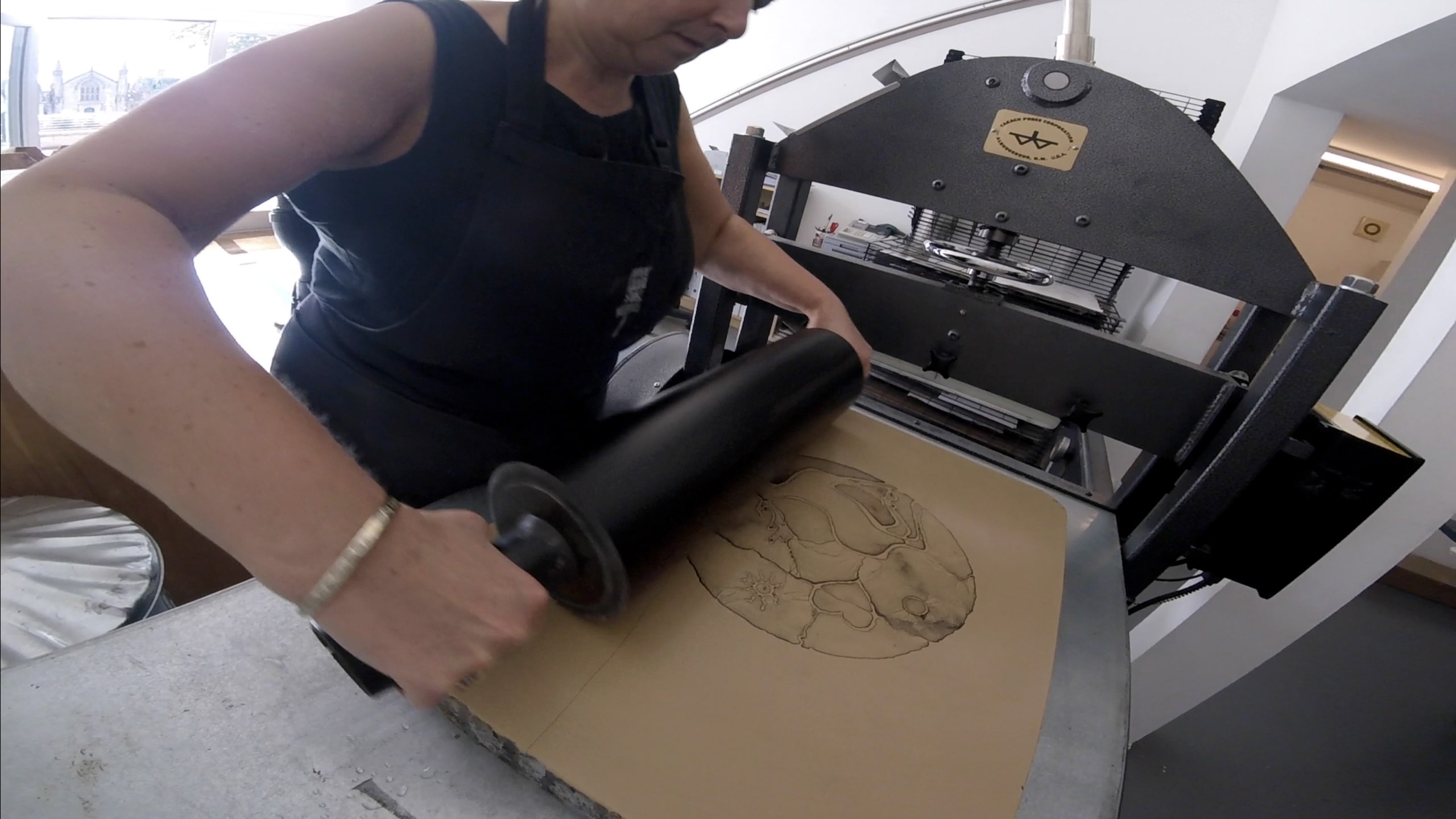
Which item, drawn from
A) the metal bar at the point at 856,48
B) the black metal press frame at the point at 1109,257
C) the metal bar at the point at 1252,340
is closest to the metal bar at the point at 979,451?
the black metal press frame at the point at 1109,257

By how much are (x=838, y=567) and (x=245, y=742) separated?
0.51m

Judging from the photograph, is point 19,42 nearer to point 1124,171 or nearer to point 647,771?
point 647,771

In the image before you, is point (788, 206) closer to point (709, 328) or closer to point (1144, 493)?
point (709, 328)

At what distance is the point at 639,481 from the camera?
0.50 metres

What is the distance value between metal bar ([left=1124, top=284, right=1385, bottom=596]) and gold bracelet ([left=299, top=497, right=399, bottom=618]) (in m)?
0.89

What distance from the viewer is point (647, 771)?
0.41 metres

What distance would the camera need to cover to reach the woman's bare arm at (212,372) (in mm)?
275

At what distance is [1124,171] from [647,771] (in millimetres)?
903

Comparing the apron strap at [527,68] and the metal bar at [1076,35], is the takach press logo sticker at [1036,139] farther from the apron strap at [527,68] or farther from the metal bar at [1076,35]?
the apron strap at [527,68]

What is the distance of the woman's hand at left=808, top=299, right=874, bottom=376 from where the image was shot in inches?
33.6

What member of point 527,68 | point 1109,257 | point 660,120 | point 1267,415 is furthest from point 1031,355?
point 527,68

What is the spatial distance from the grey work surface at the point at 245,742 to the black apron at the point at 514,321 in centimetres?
20

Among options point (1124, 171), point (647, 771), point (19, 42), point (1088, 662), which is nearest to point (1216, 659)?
point (1088, 662)

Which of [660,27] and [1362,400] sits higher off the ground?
[660,27]
